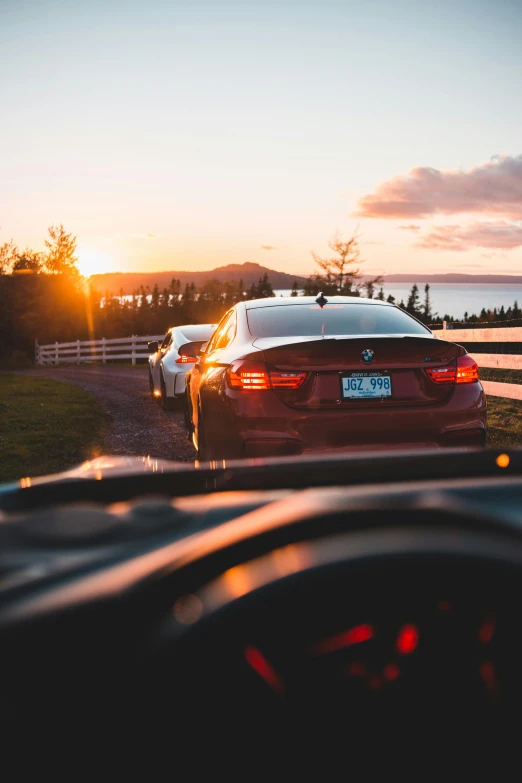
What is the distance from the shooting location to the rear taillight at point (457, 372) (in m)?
4.29

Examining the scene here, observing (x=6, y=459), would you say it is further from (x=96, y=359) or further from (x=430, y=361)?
(x=96, y=359)

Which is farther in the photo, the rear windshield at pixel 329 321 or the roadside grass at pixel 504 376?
the roadside grass at pixel 504 376

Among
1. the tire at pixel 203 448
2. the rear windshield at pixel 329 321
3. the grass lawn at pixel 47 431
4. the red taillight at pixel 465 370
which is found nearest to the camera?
the red taillight at pixel 465 370

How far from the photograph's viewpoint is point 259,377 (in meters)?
4.25

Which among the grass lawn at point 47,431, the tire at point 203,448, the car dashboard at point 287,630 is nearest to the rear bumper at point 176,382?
the grass lawn at point 47,431

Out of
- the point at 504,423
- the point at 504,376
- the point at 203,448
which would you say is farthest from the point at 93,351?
the point at 203,448

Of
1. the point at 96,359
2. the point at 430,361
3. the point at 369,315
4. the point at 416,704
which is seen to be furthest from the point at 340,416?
the point at 96,359

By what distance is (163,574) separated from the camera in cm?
112

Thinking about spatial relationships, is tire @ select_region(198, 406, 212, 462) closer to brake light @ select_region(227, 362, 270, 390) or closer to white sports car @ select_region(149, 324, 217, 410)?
brake light @ select_region(227, 362, 270, 390)

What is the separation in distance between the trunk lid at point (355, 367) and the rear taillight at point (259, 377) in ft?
0.11

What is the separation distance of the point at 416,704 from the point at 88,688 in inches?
22.5

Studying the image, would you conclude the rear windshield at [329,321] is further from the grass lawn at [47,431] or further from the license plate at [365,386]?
the grass lawn at [47,431]

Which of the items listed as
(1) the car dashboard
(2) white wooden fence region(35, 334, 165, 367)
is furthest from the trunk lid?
(2) white wooden fence region(35, 334, 165, 367)

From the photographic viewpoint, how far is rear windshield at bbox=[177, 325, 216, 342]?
11812mm
